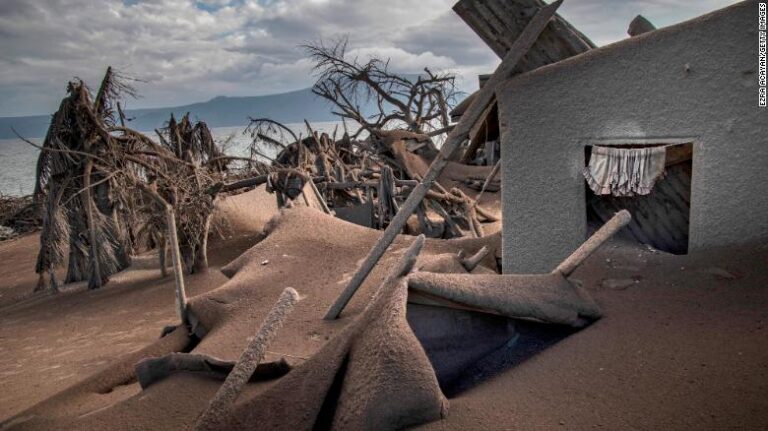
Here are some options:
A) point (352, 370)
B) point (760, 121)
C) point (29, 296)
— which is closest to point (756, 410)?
point (352, 370)

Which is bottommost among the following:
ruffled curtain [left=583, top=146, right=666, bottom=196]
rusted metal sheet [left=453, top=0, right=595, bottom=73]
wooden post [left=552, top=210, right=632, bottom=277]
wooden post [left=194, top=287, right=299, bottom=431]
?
wooden post [left=194, top=287, right=299, bottom=431]

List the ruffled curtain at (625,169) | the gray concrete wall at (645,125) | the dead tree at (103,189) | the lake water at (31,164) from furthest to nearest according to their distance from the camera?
1. the lake water at (31,164)
2. the dead tree at (103,189)
3. the ruffled curtain at (625,169)
4. the gray concrete wall at (645,125)

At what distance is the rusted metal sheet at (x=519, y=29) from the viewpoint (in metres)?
5.24

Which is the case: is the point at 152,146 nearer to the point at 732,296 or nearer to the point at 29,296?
the point at 29,296

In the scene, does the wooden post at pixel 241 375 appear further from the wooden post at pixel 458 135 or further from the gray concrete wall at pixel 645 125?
the gray concrete wall at pixel 645 125

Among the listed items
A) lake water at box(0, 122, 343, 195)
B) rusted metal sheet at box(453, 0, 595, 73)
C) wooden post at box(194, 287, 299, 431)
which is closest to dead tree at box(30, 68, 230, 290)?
lake water at box(0, 122, 343, 195)

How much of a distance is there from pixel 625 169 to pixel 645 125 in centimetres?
47

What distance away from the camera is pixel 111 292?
32.7 ft

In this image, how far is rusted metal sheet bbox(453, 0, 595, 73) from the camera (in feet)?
17.2

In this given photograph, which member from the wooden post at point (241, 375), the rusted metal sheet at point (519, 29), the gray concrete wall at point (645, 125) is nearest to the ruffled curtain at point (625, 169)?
the gray concrete wall at point (645, 125)

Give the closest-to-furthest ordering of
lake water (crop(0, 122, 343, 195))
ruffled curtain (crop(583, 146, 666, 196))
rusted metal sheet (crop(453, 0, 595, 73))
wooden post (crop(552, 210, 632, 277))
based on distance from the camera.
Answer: wooden post (crop(552, 210, 632, 277)) < ruffled curtain (crop(583, 146, 666, 196)) < rusted metal sheet (crop(453, 0, 595, 73)) < lake water (crop(0, 122, 343, 195))

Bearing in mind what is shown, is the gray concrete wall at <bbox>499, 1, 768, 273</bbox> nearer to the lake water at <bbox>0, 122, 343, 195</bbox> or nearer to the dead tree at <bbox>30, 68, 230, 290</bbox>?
the dead tree at <bbox>30, 68, 230, 290</bbox>

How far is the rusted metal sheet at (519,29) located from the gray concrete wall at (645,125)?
22 cm

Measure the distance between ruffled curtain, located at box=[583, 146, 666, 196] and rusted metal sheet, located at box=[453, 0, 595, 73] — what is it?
3.89 ft
